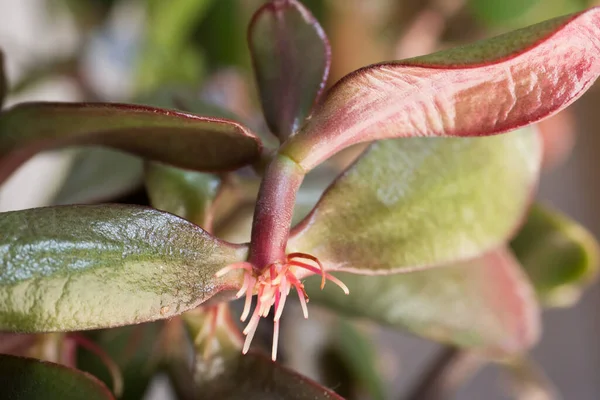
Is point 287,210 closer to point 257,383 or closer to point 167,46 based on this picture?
point 257,383

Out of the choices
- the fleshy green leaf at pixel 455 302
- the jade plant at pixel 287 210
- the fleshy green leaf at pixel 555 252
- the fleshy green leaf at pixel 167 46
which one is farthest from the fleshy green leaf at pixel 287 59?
the fleshy green leaf at pixel 167 46

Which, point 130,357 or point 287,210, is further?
point 130,357

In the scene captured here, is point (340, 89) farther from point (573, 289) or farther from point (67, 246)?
point (573, 289)

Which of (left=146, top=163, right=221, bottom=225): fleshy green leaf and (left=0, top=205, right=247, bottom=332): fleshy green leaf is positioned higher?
(left=146, top=163, right=221, bottom=225): fleshy green leaf

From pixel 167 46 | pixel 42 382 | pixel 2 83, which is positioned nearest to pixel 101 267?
pixel 42 382

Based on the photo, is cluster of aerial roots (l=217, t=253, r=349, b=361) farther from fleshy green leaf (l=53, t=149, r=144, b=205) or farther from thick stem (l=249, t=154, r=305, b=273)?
fleshy green leaf (l=53, t=149, r=144, b=205)

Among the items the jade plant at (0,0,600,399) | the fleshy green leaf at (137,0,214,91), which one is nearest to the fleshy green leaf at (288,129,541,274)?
the jade plant at (0,0,600,399)

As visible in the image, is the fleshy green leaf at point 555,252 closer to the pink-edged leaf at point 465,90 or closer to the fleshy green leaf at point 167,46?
the pink-edged leaf at point 465,90
